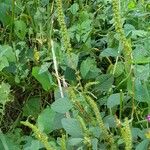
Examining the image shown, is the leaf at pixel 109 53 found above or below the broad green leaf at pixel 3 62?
above

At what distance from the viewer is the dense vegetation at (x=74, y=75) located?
1362 millimetres

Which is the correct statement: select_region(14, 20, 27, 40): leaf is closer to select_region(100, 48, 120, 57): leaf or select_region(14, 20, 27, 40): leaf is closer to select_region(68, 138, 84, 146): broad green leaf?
select_region(100, 48, 120, 57): leaf

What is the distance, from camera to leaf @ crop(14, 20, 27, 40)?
1.98 metres

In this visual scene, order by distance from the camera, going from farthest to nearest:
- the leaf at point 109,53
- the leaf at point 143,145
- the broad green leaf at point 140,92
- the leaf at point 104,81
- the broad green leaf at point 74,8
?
1. the broad green leaf at point 74,8
2. the leaf at point 104,81
3. the leaf at point 109,53
4. the broad green leaf at point 140,92
5. the leaf at point 143,145

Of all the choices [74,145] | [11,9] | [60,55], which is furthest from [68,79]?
[11,9]

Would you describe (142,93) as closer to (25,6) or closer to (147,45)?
(147,45)

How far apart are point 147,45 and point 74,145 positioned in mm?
386

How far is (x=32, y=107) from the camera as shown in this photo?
69.7 inches

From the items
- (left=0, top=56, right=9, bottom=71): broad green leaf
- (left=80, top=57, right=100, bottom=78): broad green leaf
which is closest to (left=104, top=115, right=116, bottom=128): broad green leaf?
(left=80, top=57, right=100, bottom=78): broad green leaf

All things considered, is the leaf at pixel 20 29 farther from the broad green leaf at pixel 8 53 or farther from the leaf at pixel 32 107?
the leaf at pixel 32 107

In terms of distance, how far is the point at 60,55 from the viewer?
67.4 inches

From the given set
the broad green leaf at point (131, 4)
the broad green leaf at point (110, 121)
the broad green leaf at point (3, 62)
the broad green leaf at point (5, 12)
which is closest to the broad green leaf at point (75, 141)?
the broad green leaf at point (110, 121)

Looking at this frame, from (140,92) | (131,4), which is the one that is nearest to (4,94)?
(140,92)

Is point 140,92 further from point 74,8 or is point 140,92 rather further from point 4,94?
point 74,8
